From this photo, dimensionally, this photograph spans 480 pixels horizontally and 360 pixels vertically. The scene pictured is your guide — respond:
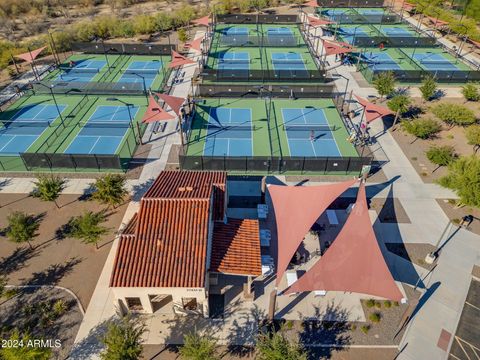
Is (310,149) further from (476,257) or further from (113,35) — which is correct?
(113,35)

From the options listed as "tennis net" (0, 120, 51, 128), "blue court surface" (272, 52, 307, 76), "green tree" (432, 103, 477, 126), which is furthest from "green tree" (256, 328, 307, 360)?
"blue court surface" (272, 52, 307, 76)

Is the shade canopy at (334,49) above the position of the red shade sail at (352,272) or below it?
above

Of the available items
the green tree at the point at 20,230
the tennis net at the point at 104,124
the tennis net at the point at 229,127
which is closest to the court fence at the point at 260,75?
the tennis net at the point at 229,127

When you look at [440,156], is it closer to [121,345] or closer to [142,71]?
[121,345]

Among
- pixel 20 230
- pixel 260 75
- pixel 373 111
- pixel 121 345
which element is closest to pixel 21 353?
pixel 121 345

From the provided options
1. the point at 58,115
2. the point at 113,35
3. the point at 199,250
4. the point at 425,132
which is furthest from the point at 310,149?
the point at 113,35

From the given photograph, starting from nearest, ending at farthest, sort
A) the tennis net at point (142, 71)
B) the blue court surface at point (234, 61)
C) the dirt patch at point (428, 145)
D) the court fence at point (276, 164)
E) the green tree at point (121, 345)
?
1. the green tree at point (121, 345)
2. the court fence at point (276, 164)
3. the dirt patch at point (428, 145)
4. the tennis net at point (142, 71)
5. the blue court surface at point (234, 61)

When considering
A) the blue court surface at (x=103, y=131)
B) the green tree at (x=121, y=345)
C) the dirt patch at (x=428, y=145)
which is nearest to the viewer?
the green tree at (x=121, y=345)

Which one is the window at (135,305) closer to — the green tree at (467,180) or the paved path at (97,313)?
the paved path at (97,313)

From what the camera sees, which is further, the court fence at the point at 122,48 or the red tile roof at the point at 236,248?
the court fence at the point at 122,48
